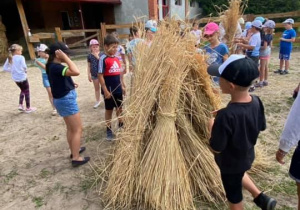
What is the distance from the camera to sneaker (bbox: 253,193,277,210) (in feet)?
6.00

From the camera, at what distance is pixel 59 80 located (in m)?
2.53

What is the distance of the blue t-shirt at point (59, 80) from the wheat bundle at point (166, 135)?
31.4 inches

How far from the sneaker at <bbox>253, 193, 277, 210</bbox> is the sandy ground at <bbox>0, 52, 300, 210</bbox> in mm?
183

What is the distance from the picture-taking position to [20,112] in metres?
4.96

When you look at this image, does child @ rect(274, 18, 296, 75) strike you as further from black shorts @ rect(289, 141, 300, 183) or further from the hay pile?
black shorts @ rect(289, 141, 300, 183)

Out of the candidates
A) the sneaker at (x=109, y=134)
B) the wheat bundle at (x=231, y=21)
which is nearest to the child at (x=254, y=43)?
the wheat bundle at (x=231, y=21)

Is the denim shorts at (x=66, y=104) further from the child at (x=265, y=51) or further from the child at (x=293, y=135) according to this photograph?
the child at (x=265, y=51)

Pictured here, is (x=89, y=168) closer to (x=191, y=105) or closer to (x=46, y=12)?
(x=191, y=105)

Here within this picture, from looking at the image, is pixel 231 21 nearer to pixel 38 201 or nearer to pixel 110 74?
pixel 110 74

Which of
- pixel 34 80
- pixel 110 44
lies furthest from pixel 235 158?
pixel 34 80

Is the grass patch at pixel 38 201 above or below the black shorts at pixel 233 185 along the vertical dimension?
below

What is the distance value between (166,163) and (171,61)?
85cm

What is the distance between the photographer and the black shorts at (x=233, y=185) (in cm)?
168

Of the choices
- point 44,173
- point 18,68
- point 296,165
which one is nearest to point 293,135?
point 296,165
